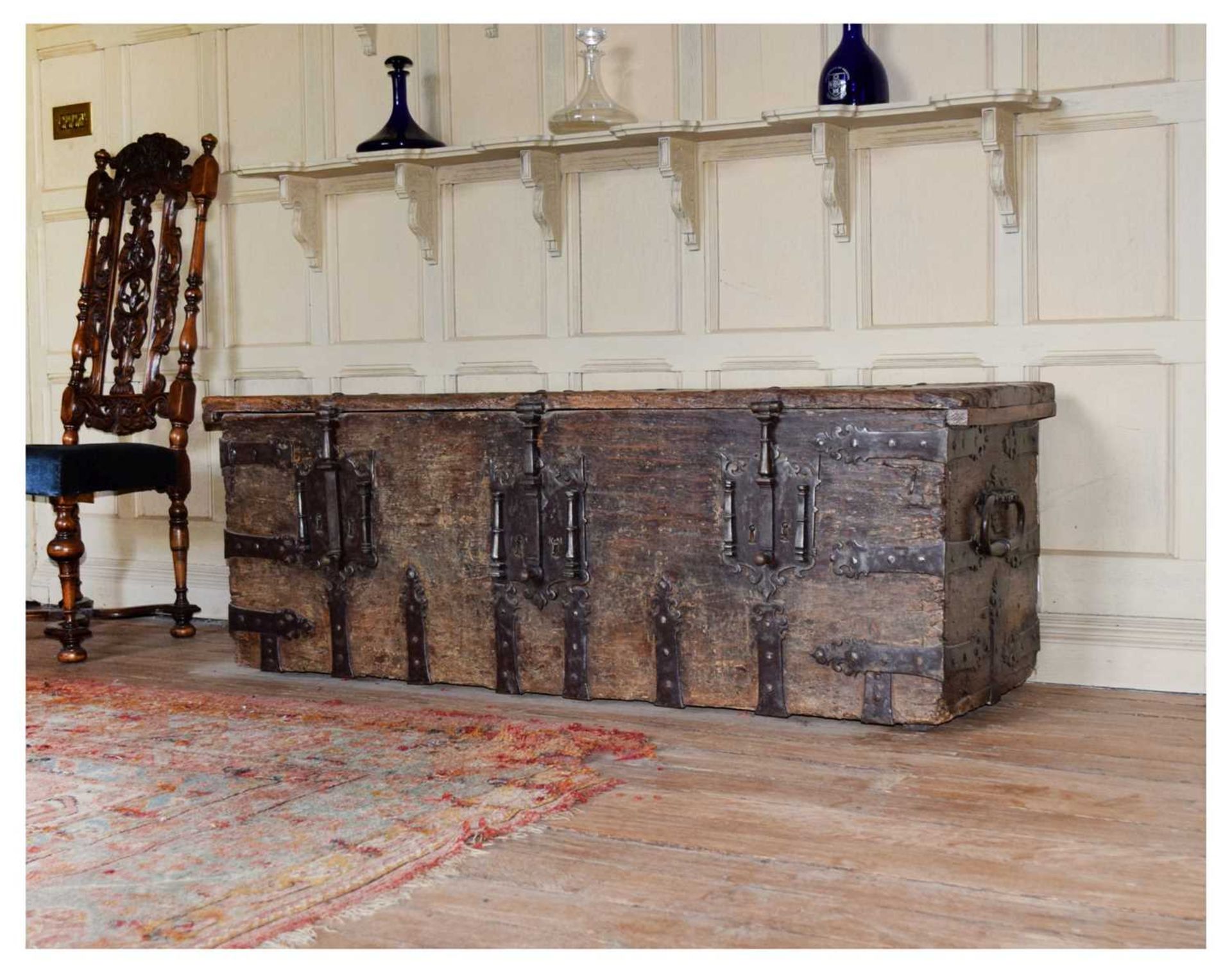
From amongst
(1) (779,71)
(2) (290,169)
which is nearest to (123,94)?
(2) (290,169)

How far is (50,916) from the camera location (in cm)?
175

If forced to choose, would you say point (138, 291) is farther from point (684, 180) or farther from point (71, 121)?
point (684, 180)

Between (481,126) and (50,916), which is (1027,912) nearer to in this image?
(50,916)

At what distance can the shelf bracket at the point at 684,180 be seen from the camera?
341 centimetres

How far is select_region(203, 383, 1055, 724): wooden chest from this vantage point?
8.87 feet

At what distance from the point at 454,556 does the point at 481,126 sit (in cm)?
132

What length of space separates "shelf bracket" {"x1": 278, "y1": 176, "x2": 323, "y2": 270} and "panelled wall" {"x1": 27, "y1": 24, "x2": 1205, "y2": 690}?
3 cm

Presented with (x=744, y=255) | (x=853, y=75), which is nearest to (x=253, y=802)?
(x=744, y=255)

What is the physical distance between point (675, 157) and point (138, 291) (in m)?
1.78

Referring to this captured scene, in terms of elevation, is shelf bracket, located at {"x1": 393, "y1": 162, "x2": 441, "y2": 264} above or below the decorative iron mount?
above

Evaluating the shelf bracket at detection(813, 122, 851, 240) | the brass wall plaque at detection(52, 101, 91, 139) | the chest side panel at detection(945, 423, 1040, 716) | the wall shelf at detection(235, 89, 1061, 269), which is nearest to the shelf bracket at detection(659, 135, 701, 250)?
the wall shelf at detection(235, 89, 1061, 269)

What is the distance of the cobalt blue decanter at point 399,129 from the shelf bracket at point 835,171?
1088mm

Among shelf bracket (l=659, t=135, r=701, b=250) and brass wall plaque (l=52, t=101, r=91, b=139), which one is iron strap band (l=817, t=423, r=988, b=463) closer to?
shelf bracket (l=659, t=135, r=701, b=250)

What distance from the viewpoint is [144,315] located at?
4.18m
